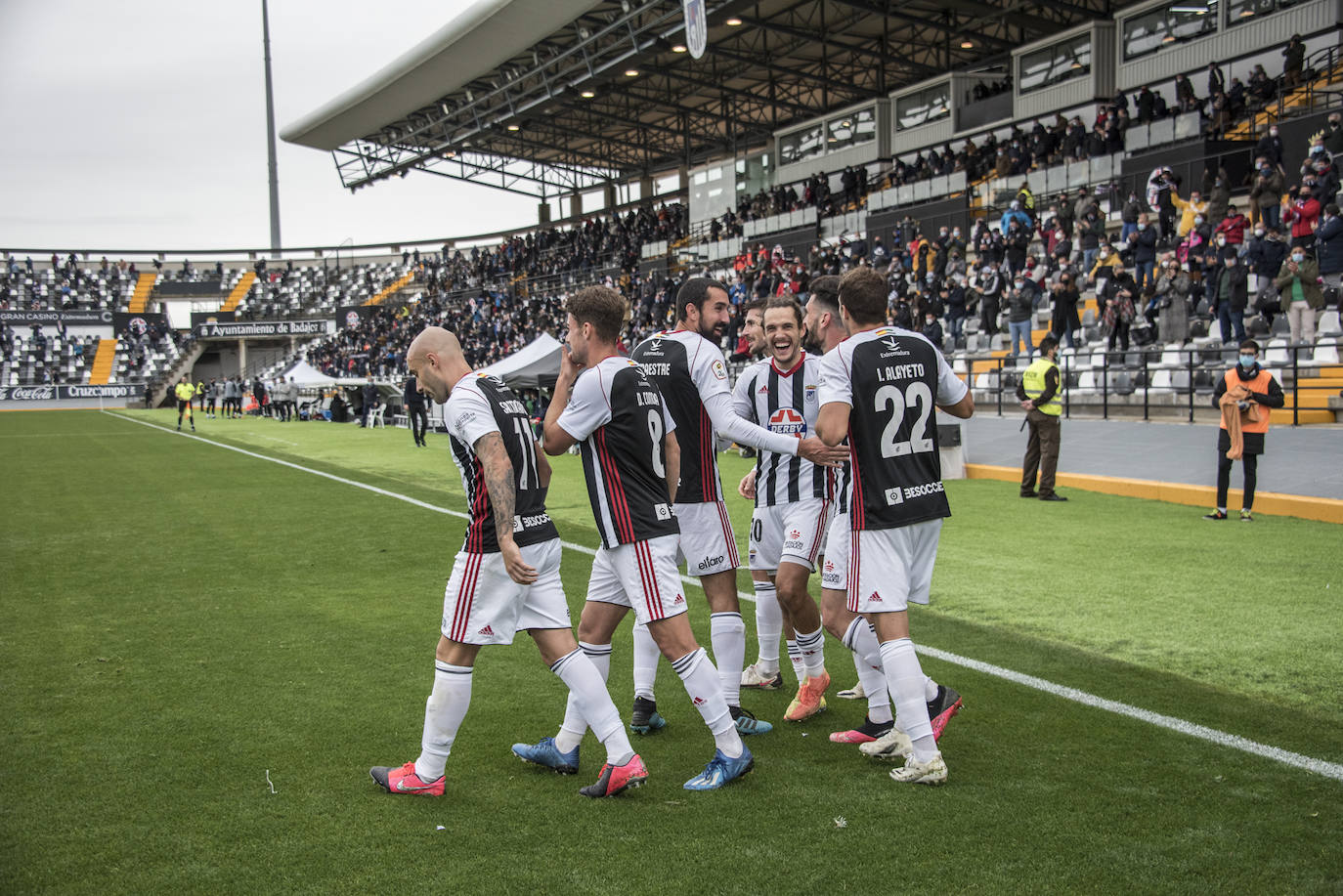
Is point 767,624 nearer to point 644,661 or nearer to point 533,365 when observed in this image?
point 644,661

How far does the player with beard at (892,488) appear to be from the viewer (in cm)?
411

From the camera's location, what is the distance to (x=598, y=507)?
4.31 meters

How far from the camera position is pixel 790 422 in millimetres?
5074

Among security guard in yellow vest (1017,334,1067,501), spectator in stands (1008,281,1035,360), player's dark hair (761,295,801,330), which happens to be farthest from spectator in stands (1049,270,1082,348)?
player's dark hair (761,295,801,330)

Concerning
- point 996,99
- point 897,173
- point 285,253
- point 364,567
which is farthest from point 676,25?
point 285,253

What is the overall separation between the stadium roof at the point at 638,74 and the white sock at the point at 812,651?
2988 centimetres

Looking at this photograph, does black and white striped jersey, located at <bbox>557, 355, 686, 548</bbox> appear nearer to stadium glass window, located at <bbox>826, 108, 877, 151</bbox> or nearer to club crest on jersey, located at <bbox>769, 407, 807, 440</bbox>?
club crest on jersey, located at <bbox>769, 407, 807, 440</bbox>

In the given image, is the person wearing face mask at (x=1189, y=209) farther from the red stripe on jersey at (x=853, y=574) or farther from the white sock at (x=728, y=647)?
the red stripe on jersey at (x=853, y=574)

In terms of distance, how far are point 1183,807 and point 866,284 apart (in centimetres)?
232

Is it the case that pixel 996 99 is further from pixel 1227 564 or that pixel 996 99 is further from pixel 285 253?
pixel 285 253

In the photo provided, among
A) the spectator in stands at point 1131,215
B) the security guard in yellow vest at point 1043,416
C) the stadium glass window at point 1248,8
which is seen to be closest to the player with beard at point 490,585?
the security guard in yellow vest at point 1043,416

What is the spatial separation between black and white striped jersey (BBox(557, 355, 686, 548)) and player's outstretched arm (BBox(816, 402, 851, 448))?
0.67 m

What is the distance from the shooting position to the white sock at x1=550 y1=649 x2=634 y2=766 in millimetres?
4031

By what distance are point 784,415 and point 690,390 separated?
0.59m
